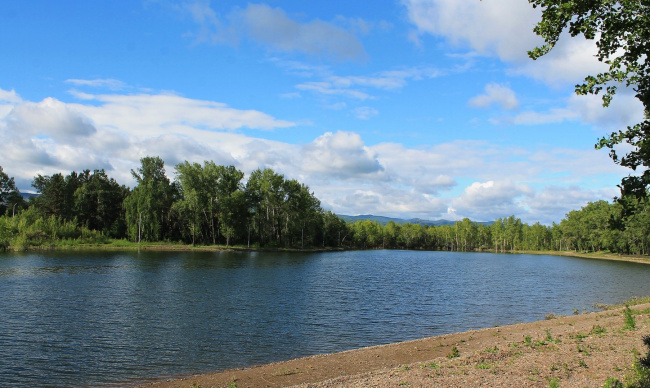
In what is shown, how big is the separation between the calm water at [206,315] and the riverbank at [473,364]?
7.87 feet

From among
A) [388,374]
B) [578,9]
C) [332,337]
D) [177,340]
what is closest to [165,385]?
[177,340]

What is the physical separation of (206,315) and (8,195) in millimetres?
118316

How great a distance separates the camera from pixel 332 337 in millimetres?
23812

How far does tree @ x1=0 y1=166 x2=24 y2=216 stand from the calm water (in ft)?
255

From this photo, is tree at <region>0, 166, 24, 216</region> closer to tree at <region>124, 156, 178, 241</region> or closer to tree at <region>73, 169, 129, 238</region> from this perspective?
tree at <region>73, 169, 129, 238</region>

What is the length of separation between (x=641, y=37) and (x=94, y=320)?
3046cm

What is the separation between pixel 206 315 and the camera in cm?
2827

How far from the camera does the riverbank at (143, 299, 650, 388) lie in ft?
41.1

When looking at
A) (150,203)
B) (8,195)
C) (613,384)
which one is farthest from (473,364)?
(8,195)

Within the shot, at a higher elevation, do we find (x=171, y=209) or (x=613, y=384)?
(x=171, y=209)

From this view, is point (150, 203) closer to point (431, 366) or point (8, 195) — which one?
point (8, 195)

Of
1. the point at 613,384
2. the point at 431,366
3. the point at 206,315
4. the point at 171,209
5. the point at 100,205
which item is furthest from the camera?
the point at 100,205

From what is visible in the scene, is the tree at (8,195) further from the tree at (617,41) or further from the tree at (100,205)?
the tree at (617,41)

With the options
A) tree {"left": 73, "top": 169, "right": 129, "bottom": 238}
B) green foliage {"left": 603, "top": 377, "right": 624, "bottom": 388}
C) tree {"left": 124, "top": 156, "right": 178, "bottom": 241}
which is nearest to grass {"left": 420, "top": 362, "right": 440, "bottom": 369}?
green foliage {"left": 603, "top": 377, "right": 624, "bottom": 388}
